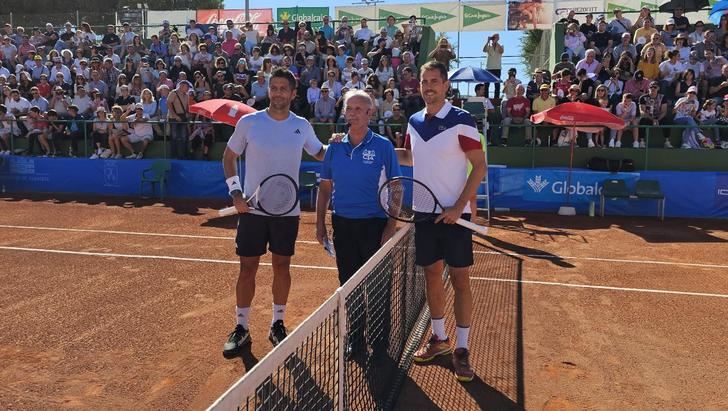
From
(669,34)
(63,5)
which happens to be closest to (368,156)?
(669,34)

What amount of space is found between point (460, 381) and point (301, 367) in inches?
76.4

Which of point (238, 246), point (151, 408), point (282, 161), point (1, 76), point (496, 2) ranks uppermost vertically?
point (496, 2)

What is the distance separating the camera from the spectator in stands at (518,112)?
51.6ft

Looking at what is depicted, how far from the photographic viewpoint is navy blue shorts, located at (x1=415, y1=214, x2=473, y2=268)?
447 cm

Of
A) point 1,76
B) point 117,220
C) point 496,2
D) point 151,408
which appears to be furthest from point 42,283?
point 496,2

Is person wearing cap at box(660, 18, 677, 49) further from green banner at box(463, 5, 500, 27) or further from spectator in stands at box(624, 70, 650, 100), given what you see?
green banner at box(463, 5, 500, 27)

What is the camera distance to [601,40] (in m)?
18.4

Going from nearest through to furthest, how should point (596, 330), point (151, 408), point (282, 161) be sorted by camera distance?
1. point (151, 408)
2. point (282, 161)
3. point (596, 330)

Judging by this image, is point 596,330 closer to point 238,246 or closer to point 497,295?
point 497,295

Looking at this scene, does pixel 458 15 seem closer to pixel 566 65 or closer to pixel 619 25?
pixel 619 25

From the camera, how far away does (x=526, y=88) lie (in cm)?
1725

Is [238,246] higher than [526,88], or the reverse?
[526,88]

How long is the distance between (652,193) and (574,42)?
7291mm

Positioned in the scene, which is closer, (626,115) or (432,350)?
(432,350)
